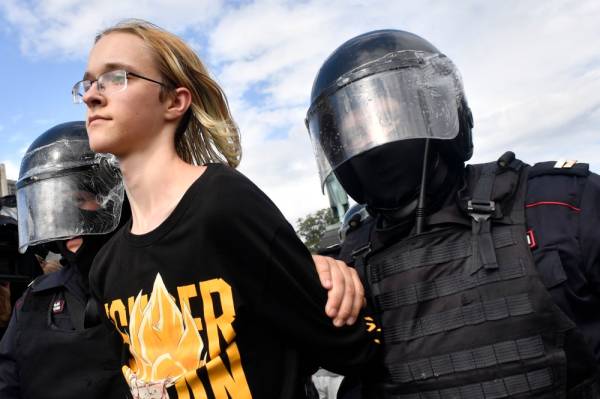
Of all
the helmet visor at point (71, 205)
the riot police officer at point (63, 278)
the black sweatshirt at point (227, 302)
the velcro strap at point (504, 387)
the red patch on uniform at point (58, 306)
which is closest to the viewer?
the black sweatshirt at point (227, 302)

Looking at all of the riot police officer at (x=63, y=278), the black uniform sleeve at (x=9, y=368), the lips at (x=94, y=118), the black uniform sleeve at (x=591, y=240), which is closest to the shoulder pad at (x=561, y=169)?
the black uniform sleeve at (x=591, y=240)

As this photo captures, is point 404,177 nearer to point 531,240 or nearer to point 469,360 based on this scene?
point 531,240

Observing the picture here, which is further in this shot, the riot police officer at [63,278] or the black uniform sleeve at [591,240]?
the riot police officer at [63,278]

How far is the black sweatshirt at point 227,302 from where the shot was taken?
1383 mm

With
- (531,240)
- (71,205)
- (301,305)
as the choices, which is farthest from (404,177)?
(71,205)

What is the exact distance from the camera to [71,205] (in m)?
2.75

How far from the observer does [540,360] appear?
1.58 meters

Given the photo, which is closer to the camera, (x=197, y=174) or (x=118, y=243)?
(x=197, y=174)

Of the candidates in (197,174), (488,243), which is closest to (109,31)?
(197,174)

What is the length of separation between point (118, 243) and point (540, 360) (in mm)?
1365

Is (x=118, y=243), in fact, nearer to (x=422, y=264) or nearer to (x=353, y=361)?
(x=353, y=361)

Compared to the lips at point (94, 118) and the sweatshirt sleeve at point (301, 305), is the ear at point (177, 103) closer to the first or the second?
the lips at point (94, 118)

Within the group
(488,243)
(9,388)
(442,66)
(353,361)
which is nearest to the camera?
(353,361)

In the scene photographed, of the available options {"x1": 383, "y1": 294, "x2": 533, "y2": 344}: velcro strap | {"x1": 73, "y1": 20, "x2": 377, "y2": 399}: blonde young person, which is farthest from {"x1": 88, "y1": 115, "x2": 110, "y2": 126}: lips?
{"x1": 383, "y1": 294, "x2": 533, "y2": 344}: velcro strap
